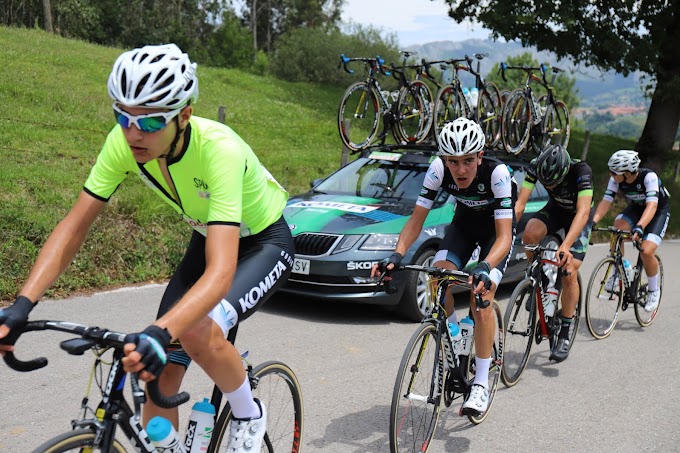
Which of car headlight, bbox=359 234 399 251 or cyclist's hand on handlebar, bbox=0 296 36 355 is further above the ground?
cyclist's hand on handlebar, bbox=0 296 36 355

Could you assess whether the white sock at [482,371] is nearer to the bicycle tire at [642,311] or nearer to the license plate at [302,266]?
the license plate at [302,266]

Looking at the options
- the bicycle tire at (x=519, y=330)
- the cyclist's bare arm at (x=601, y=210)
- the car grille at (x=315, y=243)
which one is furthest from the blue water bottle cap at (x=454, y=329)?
the cyclist's bare arm at (x=601, y=210)

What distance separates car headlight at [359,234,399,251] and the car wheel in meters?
0.31

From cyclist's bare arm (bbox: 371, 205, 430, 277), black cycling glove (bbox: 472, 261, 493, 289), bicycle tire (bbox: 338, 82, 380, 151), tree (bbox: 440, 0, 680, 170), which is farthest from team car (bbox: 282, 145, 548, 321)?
tree (bbox: 440, 0, 680, 170)

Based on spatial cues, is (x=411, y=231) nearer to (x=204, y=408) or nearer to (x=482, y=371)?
(x=482, y=371)

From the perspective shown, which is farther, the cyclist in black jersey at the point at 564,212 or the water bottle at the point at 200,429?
the cyclist in black jersey at the point at 564,212

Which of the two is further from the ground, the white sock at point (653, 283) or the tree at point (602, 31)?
the tree at point (602, 31)

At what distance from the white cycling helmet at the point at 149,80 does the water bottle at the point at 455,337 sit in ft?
8.71

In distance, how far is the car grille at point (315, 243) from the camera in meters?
7.50

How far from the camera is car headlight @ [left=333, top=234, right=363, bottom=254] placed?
24.5 ft

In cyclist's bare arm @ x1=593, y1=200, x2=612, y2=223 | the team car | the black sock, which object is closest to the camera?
the black sock

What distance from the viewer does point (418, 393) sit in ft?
14.4

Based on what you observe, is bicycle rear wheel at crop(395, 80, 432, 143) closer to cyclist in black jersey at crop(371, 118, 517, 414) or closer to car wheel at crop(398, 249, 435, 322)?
car wheel at crop(398, 249, 435, 322)

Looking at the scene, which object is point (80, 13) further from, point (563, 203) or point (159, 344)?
point (159, 344)
